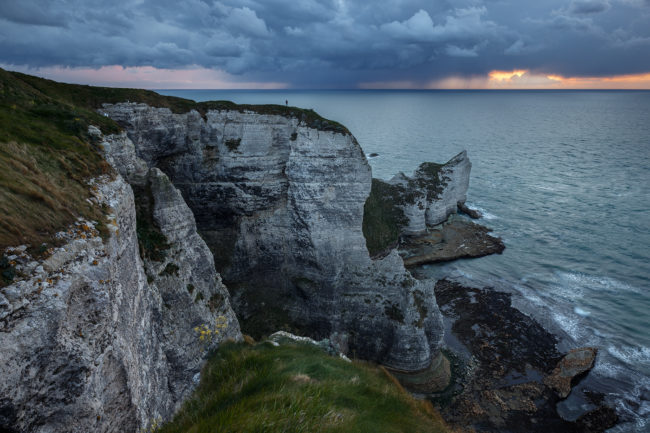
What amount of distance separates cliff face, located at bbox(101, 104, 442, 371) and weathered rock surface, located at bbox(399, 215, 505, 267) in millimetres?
18601

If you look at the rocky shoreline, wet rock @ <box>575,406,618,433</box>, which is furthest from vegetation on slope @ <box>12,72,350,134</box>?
wet rock @ <box>575,406,618,433</box>

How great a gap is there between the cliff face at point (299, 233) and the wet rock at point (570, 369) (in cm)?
995

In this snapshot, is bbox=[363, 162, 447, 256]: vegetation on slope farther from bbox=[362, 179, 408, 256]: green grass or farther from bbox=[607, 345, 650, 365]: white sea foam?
bbox=[607, 345, 650, 365]: white sea foam

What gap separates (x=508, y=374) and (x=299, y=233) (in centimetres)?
2241

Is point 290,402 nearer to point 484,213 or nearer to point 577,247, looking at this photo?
point 577,247

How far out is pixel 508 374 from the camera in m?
29.8

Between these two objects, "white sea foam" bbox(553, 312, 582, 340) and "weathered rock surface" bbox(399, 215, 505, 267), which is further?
"weathered rock surface" bbox(399, 215, 505, 267)

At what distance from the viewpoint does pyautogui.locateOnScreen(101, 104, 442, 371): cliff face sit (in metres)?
28.9

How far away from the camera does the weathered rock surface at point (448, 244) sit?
4888 centimetres

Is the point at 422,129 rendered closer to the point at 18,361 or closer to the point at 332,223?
the point at 332,223

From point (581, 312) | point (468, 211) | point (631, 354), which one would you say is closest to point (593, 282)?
point (581, 312)

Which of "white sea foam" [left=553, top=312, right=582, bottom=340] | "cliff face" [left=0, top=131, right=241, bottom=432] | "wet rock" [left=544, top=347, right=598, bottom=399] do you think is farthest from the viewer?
"white sea foam" [left=553, top=312, right=582, bottom=340]

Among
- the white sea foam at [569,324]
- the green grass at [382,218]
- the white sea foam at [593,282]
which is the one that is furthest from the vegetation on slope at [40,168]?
the white sea foam at [593,282]

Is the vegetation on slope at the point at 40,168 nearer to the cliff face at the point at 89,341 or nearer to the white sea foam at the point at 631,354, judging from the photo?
the cliff face at the point at 89,341
